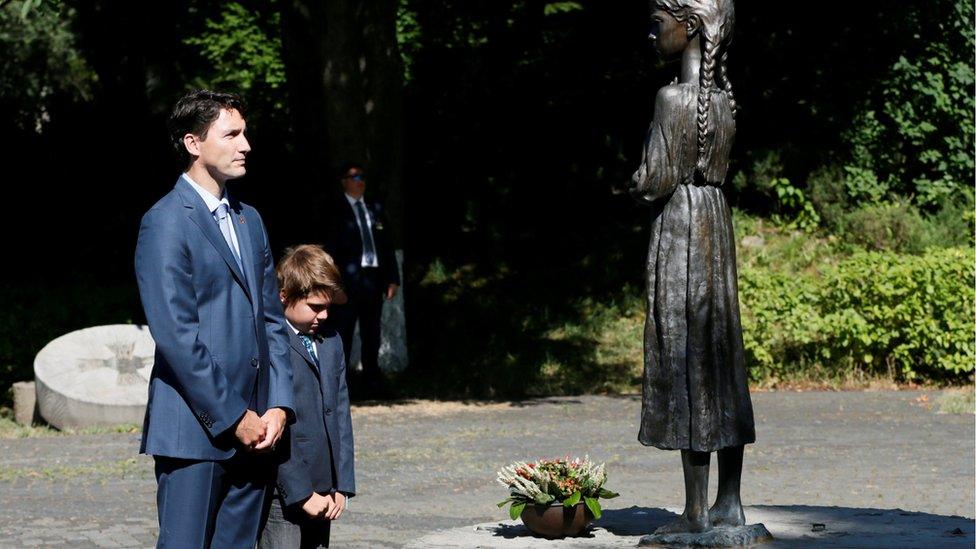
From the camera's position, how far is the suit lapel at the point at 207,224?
474 cm

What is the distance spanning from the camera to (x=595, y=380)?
15641 mm

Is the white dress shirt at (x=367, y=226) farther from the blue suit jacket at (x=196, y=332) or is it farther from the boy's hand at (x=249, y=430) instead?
the boy's hand at (x=249, y=430)

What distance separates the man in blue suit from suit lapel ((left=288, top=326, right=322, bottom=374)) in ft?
1.22

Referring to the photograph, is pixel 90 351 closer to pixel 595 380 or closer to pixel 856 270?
pixel 595 380

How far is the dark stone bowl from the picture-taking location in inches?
268

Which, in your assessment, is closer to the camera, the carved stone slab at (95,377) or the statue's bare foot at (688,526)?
the statue's bare foot at (688,526)

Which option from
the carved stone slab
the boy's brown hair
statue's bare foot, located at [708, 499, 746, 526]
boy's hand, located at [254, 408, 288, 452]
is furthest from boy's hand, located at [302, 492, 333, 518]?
the carved stone slab

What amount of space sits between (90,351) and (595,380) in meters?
5.35

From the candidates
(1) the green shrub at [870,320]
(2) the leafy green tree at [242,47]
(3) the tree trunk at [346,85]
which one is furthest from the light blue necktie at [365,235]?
(2) the leafy green tree at [242,47]

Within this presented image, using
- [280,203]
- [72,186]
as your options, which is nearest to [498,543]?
[280,203]

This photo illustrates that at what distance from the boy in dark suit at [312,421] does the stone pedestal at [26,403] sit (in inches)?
349

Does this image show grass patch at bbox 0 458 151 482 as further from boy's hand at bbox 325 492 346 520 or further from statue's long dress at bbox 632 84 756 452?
boy's hand at bbox 325 492 346 520

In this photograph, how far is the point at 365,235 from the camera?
13922 mm

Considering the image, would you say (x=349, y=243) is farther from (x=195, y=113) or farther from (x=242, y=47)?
(x=242, y=47)
